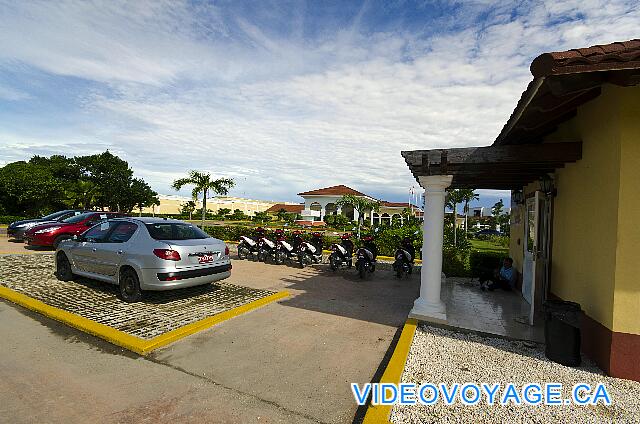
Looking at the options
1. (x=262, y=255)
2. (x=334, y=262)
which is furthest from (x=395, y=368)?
(x=262, y=255)

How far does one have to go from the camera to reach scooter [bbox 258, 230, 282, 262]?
11870 millimetres

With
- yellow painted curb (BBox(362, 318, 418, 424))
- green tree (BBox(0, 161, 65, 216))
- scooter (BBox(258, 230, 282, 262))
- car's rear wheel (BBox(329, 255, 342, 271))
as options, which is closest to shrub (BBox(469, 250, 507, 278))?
car's rear wheel (BBox(329, 255, 342, 271))

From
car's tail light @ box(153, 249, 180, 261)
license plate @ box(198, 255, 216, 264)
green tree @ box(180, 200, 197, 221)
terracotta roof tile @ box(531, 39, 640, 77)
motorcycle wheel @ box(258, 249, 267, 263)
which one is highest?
terracotta roof tile @ box(531, 39, 640, 77)

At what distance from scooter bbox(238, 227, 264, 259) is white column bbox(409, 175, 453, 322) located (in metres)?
7.46

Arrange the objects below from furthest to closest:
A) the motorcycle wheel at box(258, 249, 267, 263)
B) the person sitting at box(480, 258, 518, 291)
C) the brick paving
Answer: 1. the motorcycle wheel at box(258, 249, 267, 263)
2. the person sitting at box(480, 258, 518, 291)
3. the brick paving

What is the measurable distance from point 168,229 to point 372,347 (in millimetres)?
4262

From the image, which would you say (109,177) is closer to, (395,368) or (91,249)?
(91,249)

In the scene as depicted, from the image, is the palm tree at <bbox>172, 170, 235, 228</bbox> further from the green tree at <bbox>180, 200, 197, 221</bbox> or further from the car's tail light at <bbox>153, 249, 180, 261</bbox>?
the green tree at <bbox>180, 200, 197, 221</bbox>

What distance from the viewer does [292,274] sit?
9805 millimetres

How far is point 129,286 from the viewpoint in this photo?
603 centimetres

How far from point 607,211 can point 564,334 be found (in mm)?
1560

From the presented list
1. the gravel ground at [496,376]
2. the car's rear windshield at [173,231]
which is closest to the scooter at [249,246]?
the car's rear windshield at [173,231]

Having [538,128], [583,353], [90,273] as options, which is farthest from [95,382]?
[538,128]

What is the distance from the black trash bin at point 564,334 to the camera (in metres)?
4.07
